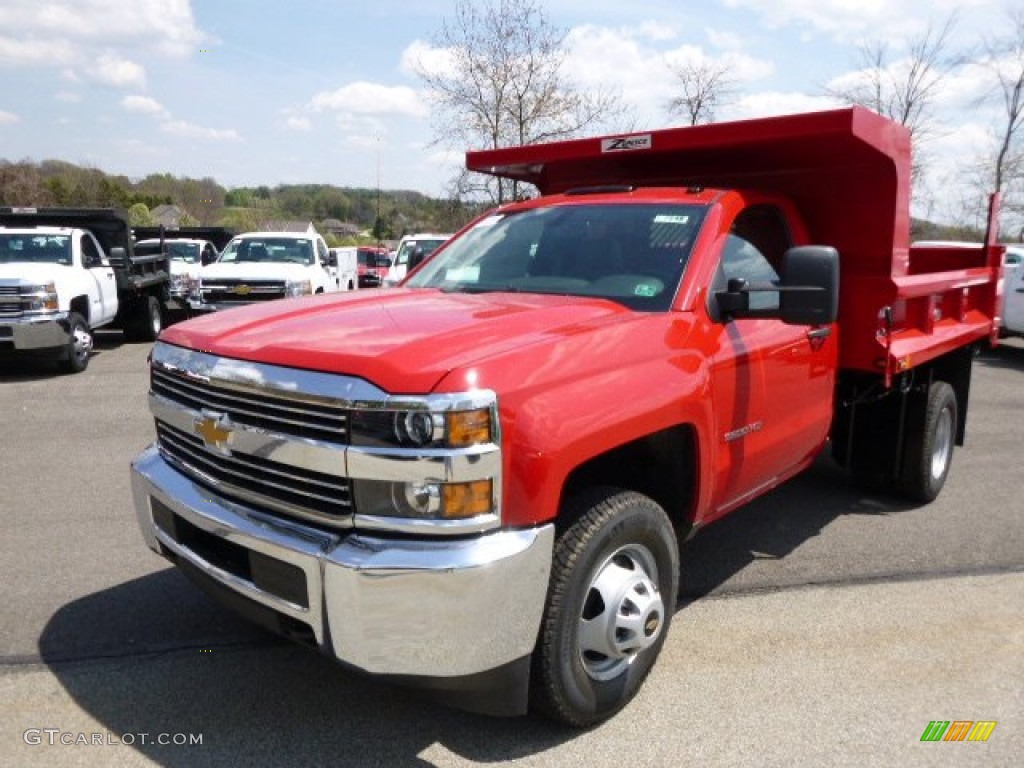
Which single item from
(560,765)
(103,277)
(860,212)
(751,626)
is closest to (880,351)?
(860,212)

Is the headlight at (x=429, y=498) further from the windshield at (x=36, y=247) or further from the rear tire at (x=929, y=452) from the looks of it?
the windshield at (x=36, y=247)

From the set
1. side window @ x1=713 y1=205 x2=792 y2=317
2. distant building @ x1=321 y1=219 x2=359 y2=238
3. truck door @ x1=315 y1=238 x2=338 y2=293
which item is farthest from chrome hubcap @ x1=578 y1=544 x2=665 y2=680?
distant building @ x1=321 y1=219 x2=359 y2=238

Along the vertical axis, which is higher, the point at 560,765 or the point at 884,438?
the point at 884,438

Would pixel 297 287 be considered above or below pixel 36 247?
below

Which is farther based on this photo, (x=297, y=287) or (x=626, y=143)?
(x=297, y=287)

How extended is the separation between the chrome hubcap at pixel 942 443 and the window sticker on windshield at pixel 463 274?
11.1 feet

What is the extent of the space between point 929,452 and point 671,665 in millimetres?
2911

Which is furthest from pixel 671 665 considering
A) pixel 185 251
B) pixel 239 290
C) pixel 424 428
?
pixel 185 251

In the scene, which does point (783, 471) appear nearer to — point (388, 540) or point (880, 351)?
point (880, 351)

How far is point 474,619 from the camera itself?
2.37 metres

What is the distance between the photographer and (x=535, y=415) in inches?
98.7

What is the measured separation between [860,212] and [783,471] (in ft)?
5.28

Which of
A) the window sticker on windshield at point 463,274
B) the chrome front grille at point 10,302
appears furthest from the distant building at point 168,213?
the window sticker on windshield at point 463,274

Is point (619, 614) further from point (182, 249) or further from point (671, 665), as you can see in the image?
point (182, 249)
